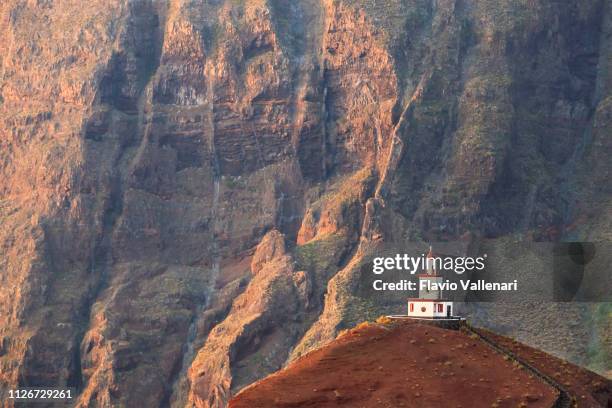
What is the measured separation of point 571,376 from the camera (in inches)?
6398

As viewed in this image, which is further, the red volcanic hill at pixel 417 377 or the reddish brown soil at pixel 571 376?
the reddish brown soil at pixel 571 376

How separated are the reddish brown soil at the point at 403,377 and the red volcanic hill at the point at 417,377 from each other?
0.06 metres

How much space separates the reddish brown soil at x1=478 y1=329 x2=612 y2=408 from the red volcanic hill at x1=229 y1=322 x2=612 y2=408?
140mm

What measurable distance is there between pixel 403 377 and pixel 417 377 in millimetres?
833

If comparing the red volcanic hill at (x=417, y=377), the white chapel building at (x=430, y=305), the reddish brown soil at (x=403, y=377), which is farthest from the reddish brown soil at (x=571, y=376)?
the white chapel building at (x=430, y=305)

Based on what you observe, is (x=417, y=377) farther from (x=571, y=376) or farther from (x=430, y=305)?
(x=571, y=376)

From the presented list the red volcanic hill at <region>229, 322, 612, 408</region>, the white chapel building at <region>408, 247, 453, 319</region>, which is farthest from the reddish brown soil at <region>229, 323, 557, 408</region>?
the white chapel building at <region>408, 247, 453, 319</region>

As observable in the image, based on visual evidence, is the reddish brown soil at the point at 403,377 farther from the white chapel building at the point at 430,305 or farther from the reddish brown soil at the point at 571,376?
the white chapel building at the point at 430,305

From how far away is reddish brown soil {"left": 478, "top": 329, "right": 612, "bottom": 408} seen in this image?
159000mm

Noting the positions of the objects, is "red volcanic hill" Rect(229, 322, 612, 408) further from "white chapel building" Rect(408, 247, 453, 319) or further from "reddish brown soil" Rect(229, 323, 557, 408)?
"white chapel building" Rect(408, 247, 453, 319)

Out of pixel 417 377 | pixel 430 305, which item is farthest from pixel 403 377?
pixel 430 305

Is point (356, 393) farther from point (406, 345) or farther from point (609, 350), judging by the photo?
point (609, 350)

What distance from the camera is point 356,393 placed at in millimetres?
152625

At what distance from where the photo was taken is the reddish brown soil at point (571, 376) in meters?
159
